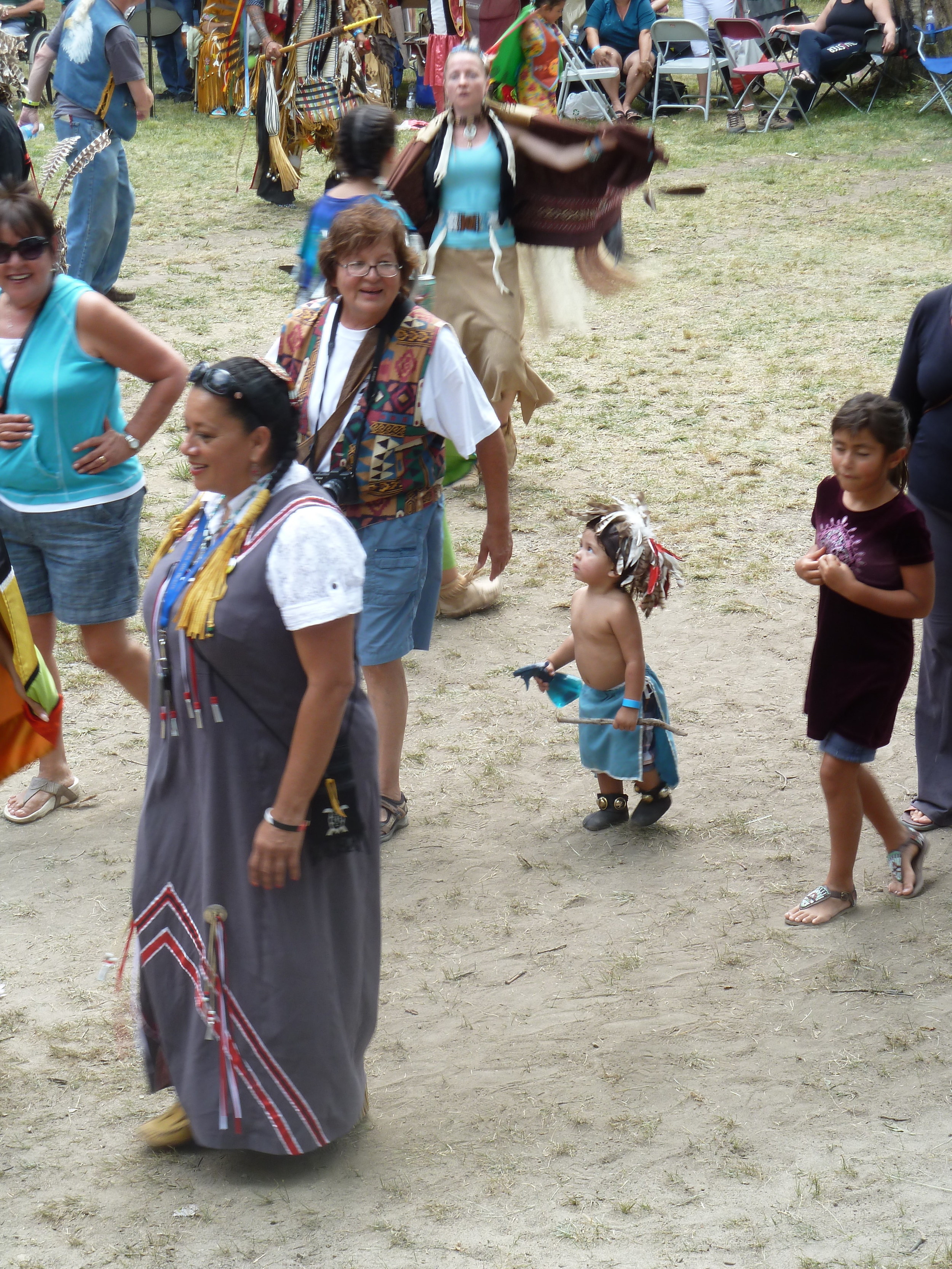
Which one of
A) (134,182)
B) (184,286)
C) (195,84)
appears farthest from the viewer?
(195,84)

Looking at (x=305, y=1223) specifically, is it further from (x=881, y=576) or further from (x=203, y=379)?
(x=881, y=576)

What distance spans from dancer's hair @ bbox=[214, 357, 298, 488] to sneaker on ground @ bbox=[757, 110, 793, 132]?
1278 centimetres

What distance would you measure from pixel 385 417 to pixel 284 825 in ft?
4.27

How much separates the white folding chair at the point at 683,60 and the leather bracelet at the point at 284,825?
13.4 meters

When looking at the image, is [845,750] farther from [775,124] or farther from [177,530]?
[775,124]

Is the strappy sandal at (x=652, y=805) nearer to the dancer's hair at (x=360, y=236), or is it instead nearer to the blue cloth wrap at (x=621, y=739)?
the blue cloth wrap at (x=621, y=739)

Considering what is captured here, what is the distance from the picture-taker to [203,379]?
2.38 m

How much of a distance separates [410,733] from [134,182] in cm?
957

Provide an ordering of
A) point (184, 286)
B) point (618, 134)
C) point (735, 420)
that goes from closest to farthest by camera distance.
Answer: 1. point (618, 134)
2. point (735, 420)
3. point (184, 286)

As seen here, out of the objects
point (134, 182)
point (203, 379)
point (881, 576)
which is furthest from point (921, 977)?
point (134, 182)

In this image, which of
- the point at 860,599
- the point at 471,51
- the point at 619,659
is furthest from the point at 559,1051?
the point at 471,51

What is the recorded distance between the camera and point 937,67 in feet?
44.1

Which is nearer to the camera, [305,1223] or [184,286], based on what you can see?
[305,1223]

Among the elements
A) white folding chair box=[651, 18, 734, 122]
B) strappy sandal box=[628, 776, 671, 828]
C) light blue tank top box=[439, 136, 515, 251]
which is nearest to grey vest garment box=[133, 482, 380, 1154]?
strappy sandal box=[628, 776, 671, 828]
